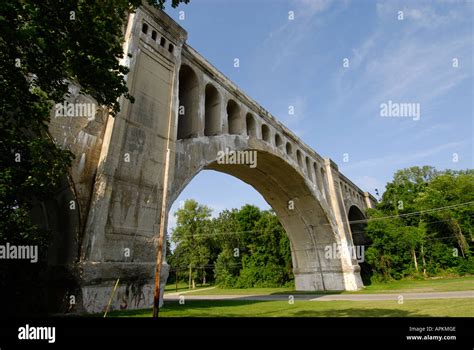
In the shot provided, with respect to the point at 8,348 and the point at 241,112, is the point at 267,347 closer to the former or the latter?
the point at 8,348

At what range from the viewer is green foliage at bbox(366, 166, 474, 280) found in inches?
1340

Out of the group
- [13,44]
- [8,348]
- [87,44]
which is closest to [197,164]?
[87,44]

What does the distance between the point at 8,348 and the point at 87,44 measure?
615 centimetres

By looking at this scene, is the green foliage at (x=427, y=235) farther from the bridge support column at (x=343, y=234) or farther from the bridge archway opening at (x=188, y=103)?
the bridge archway opening at (x=188, y=103)

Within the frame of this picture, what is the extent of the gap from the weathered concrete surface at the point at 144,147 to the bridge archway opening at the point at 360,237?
756 inches

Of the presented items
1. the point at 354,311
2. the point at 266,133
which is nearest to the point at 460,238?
the point at 266,133

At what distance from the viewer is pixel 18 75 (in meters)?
6.55

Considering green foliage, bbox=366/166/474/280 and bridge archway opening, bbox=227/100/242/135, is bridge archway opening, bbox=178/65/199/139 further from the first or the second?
green foliage, bbox=366/166/474/280

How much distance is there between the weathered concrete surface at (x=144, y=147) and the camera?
10.1 m

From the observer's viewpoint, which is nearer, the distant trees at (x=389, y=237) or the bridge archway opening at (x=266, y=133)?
the bridge archway opening at (x=266, y=133)

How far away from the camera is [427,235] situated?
117 ft

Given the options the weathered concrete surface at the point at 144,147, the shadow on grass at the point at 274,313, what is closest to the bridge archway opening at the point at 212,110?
the weathered concrete surface at the point at 144,147

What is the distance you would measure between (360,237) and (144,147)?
33882 millimetres

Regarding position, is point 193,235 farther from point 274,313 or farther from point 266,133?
point 274,313
